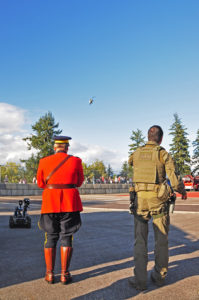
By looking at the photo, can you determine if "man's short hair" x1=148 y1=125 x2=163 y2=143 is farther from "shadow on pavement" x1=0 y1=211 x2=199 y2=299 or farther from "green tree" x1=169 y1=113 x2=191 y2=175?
"green tree" x1=169 y1=113 x2=191 y2=175

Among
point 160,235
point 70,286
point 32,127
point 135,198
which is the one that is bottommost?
point 70,286

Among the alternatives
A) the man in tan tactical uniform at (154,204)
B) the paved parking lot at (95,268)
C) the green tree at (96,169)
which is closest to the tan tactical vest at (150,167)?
the man in tan tactical uniform at (154,204)

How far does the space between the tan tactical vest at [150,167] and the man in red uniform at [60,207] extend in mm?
777

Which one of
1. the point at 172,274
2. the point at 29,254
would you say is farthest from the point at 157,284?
the point at 29,254

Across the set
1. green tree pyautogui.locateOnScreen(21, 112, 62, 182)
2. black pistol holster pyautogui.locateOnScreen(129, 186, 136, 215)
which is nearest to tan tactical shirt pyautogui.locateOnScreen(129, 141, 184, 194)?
black pistol holster pyautogui.locateOnScreen(129, 186, 136, 215)

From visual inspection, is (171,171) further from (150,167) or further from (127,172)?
(127,172)

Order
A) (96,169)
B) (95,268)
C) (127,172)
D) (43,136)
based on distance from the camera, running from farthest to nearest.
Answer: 1. (96,169)
2. (127,172)
3. (43,136)
4. (95,268)

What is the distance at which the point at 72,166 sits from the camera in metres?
3.78

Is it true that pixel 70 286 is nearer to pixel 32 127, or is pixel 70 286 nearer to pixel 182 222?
pixel 182 222

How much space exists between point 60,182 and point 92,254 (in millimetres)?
1985

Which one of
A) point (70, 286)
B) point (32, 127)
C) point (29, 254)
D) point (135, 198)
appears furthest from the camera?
point (32, 127)

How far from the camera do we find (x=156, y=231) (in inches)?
143

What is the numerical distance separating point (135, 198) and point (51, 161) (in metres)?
1.13

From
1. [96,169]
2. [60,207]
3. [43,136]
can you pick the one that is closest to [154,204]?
[60,207]
